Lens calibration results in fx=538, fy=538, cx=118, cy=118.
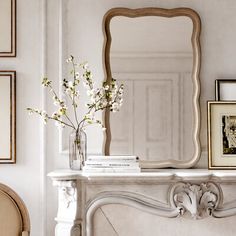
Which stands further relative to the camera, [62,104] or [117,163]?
[62,104]

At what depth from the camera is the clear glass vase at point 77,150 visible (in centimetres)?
302

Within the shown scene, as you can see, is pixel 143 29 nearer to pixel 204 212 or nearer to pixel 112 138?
pixel 112 138

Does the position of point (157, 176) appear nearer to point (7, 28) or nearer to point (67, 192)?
point (67, 192)

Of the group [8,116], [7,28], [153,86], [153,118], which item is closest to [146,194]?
[153,118]

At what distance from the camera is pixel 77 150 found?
3029 mm

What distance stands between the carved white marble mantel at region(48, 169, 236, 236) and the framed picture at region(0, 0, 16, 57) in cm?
90

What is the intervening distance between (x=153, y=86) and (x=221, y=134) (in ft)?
1.62

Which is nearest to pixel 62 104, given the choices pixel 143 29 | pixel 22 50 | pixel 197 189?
pixel 22 50

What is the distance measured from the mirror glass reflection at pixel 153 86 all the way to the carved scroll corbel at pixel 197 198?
0.37 metres

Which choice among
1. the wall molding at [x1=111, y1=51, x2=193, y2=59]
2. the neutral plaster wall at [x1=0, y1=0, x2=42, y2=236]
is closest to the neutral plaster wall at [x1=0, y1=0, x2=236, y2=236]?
the neutral plaster wall at [x1=0, y1=0, x2=42, y2=236]

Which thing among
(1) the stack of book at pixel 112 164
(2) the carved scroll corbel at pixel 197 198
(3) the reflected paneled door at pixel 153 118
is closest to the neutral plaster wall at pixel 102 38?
(3) the reflected paneled door at pixel 153 118

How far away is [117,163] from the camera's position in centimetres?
286

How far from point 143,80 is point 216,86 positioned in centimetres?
43

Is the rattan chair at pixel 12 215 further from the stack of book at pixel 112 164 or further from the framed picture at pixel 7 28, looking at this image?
the framed picture at pixel 7 28
